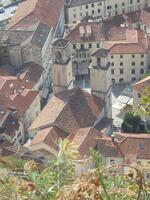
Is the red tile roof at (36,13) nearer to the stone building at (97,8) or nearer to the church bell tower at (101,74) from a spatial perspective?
the stone building at (97,8)

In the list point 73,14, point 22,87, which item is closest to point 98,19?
point 73,14

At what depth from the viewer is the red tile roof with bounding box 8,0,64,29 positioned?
152 feet

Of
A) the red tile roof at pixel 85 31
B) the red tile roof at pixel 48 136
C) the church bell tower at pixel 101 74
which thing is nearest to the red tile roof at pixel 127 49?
the red tile roof at pixel 85 31

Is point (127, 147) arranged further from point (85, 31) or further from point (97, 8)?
point (97, 8)

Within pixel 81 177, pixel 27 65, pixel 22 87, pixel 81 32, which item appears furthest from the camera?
pixel 81 32

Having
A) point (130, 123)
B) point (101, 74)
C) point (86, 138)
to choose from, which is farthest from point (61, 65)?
point (86, 138)

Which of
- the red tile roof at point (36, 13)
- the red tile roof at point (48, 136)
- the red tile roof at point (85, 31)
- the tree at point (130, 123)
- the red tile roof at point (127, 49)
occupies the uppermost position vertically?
the red tile roof at point (36, 13)

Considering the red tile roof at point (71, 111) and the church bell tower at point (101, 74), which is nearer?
the red tile roof at point (71, 111)

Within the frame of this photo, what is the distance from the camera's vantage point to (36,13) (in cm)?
4778

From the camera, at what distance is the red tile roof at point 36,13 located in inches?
1828

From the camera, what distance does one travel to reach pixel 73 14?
176ft

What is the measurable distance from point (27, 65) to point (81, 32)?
6.09m

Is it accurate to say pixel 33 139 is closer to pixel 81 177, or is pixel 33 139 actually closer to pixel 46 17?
pixel 46 17

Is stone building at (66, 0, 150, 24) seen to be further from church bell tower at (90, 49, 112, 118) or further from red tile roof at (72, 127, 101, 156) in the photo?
red tile roof at (72, 127, 101, 156)
